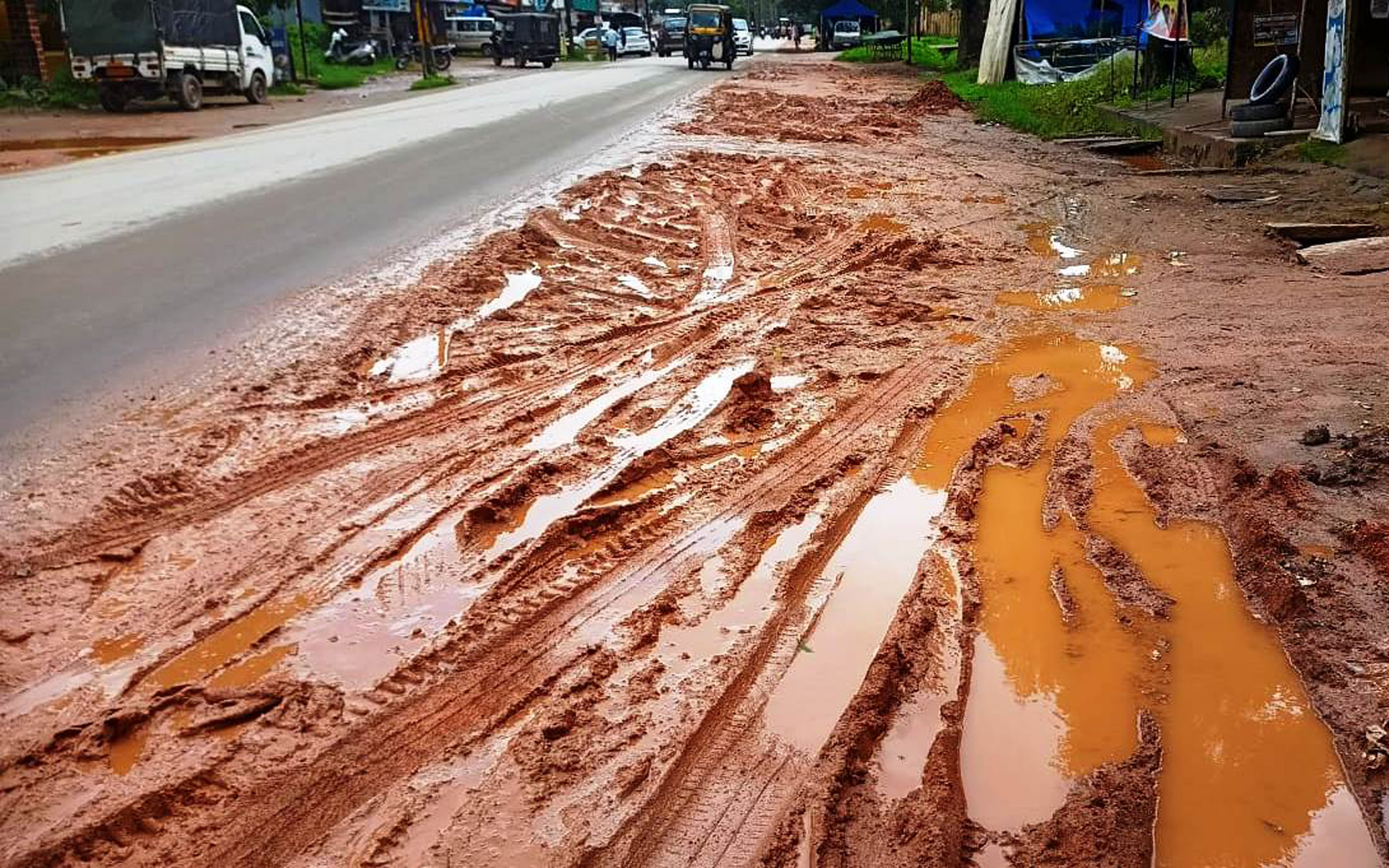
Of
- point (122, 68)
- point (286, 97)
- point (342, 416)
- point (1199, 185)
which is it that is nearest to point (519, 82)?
point (286, 97)

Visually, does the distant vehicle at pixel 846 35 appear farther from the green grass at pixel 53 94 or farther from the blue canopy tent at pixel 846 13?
the green grass at pixel 53 94

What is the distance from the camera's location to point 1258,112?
45.5 feet

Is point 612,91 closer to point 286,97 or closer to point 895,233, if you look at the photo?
point 286,97

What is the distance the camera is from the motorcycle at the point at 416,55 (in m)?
42.2

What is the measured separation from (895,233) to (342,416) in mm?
6003

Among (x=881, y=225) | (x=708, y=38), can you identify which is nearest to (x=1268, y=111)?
(x=881, y=225)

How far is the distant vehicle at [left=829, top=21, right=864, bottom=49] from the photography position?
62531mm

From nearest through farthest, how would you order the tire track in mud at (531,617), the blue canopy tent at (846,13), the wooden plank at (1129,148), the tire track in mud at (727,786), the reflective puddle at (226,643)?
the tire track in mud at (727,786)
the tire track in mud at (531,617)
the reflective puddle at (226,643)
the wooden plank at (1129,148)
the blue canopy tent at (846,13)

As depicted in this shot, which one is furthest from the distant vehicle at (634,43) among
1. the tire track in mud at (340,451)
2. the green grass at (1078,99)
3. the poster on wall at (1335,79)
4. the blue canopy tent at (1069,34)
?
the tire track in mud at (340,451)

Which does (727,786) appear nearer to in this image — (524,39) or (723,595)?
(723,595)

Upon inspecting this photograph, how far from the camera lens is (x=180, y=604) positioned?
363 cm

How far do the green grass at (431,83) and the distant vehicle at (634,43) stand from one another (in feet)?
81.6

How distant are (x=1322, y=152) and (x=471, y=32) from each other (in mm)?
49583

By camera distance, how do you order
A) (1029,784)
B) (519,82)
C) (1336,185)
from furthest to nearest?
(519,82), (1336,185), (1029,784)
